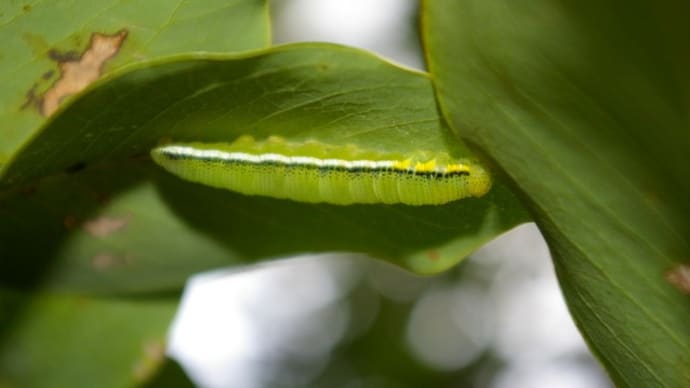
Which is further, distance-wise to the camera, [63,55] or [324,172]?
[324,172]

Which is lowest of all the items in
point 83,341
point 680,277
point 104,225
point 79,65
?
point 83,341

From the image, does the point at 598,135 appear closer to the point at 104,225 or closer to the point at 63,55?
the point at 63,55

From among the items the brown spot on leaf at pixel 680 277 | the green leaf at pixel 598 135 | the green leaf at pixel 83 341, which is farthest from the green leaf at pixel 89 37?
the brown spot on leaf at pixel 680 277

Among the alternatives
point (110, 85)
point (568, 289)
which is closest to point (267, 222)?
point (110, 85)

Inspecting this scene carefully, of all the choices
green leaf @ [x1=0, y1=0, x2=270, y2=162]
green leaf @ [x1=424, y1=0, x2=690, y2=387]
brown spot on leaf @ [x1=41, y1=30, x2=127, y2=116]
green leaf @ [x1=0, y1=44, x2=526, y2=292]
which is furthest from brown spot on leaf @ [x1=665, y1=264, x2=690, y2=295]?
brown spot on leaf @ [x1=41, y1=30, x2=127, y2=116]

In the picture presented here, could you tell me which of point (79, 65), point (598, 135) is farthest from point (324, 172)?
point (598, 135)

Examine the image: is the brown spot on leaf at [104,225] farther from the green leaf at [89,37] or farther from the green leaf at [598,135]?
the green leaf at [598,135]
